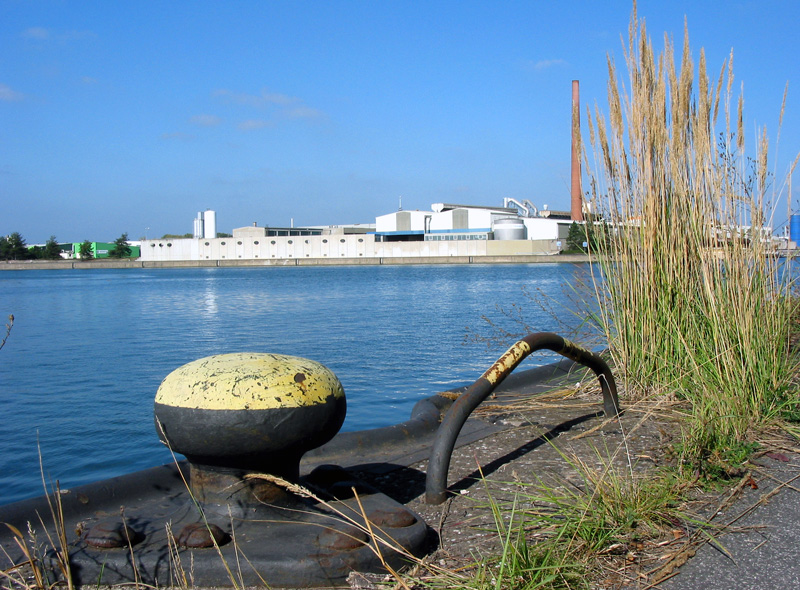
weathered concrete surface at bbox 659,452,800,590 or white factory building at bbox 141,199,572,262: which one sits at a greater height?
white factory building at bbox 141,199,572,262

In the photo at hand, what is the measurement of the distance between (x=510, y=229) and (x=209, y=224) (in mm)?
45454

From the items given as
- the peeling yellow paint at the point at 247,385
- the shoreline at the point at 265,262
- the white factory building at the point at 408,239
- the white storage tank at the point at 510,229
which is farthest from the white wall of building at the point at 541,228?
the peeling yellow paint at the point at 247,385

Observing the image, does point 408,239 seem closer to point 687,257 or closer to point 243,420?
point 687,257

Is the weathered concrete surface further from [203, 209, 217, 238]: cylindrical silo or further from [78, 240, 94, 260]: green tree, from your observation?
[78, 240, 94, 260]: green tree

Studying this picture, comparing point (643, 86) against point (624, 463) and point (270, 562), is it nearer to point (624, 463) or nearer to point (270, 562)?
point (624, 463)

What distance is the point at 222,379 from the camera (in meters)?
2.62

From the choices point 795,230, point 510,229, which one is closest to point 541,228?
point 510,229

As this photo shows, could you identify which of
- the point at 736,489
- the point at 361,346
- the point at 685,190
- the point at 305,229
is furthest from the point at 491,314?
the point at 305,229

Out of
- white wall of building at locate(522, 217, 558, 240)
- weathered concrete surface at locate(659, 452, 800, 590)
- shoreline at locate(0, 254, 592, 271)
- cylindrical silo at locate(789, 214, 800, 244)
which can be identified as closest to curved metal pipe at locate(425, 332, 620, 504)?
weathered concrete surface at locate(659, 452, 800, 590)

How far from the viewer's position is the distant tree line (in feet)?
358

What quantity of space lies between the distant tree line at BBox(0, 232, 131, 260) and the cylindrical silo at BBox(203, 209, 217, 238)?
22.3 metres

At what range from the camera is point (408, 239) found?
95312mm

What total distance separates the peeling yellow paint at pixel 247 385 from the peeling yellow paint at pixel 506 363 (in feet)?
2.59

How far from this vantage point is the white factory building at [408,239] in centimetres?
8431
